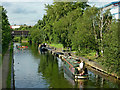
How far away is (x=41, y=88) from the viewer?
2588cm

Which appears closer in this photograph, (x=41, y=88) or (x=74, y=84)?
(x=41, y=88)

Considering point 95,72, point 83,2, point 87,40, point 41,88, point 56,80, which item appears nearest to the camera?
point 41,88

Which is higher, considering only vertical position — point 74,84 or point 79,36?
point 79,36

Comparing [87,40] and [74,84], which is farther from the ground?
[87,40]

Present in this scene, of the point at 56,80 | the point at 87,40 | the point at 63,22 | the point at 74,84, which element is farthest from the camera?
the point at 63,22

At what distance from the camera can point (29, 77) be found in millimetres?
32125

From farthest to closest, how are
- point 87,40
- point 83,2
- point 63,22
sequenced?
point 83,2 < point 63,22 < point 87,40

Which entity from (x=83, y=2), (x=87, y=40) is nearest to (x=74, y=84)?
(x=87, y=40)

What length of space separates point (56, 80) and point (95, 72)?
8270mm

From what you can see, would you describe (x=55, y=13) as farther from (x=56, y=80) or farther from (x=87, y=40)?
(x=56, y=80)

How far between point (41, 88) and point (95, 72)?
1259 cm

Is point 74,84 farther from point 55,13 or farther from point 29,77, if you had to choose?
point 55,13

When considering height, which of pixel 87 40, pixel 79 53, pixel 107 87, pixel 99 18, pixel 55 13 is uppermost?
pixel 55 13

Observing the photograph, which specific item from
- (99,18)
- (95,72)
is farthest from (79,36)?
(95,72)
